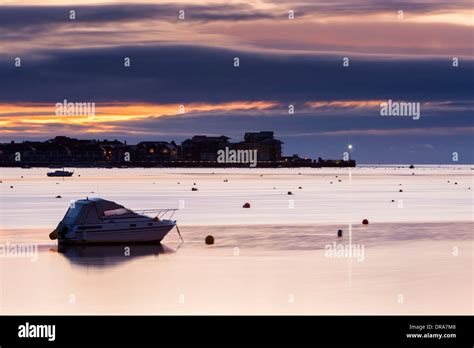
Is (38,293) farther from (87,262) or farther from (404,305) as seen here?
(404,305)

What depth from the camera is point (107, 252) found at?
47.2 metres

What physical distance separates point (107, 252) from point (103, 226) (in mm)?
2148

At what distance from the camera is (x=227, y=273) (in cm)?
4047

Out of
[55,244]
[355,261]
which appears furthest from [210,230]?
[355,261]

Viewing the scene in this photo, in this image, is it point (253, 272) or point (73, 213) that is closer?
point (253, 272)

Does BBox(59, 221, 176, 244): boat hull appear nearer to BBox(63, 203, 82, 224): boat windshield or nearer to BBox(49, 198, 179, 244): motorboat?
BBox(49, 198, 179, 244): motorboat

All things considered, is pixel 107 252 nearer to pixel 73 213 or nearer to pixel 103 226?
pixel 103 226

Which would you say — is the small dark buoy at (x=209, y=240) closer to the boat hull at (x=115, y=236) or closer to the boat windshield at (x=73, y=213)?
the boat hull at (x=115, y=236)

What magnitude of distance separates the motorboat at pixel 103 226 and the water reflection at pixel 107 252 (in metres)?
0.32

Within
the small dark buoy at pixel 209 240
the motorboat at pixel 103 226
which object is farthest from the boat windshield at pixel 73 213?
the small dark buoy at pixel 209 240

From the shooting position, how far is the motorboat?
4881 cm

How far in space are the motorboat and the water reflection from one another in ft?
1.04

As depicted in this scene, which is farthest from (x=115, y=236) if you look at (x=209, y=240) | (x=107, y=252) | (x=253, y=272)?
(x=253, y=272)
